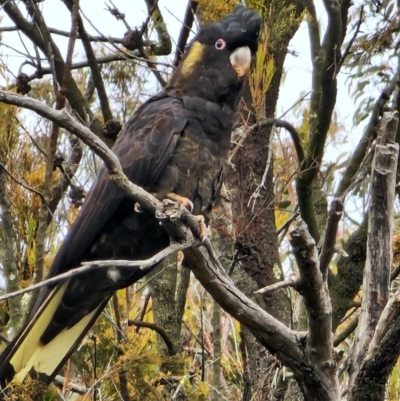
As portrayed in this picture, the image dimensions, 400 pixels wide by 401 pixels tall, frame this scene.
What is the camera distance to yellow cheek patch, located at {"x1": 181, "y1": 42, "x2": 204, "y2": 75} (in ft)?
10.0

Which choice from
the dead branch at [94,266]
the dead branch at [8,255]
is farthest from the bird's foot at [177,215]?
the dead branch at [8,255]

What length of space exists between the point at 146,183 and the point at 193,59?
1.97 feet

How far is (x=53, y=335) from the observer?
114 inches

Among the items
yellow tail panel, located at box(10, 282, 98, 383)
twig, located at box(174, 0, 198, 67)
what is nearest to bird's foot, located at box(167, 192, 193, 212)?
yellow tail panel, located at box(10, 282, 98, 383)

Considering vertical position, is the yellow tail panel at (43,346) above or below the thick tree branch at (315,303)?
below

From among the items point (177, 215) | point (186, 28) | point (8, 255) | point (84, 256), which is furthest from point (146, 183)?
point (186, 28)

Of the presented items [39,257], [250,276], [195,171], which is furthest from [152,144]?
[250,276]

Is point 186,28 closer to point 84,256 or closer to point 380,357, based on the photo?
point 84,256

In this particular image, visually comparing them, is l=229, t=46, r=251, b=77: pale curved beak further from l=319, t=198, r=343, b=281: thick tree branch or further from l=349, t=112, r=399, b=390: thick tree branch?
l=319, t=198, r=343, b=281: thick tree branch

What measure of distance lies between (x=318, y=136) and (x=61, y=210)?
1.25m

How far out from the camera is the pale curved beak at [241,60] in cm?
298

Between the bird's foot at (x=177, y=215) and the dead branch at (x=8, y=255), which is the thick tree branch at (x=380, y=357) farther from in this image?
the dead branch at (x=8, y=255)

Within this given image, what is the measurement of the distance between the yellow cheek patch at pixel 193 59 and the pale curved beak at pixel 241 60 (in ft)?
0.44

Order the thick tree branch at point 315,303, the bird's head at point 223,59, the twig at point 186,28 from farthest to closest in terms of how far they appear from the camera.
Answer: the twig at point 186,28, the bird's head at point 223,59, the thick tree branch at point 315,303
